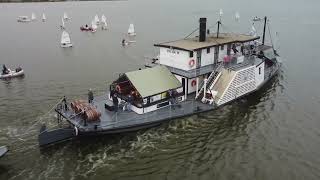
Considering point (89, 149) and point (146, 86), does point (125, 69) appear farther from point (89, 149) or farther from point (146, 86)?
point (89, 149)

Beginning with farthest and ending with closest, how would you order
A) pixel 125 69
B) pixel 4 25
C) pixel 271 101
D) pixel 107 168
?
pixel 4 25 → pixel 125 69 → pixel 271 101 → pixel 107 168

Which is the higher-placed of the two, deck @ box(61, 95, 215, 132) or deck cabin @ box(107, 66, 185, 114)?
deck cabin @ box(107, 66, 185, 114)

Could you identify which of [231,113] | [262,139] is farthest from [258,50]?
[262,139]

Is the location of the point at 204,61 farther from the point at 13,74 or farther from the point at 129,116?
the point at 13,74

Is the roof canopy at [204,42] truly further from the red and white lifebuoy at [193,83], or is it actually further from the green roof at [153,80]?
the red and white lifebuoy at [193,83]

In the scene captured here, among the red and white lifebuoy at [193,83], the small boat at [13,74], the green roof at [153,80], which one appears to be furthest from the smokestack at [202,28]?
the small boat at [13,74]

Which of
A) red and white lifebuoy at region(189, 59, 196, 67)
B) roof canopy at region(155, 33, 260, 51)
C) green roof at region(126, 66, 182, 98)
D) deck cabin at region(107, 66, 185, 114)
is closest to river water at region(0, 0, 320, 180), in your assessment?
deck cabin at region(107, 66, 185, 114)

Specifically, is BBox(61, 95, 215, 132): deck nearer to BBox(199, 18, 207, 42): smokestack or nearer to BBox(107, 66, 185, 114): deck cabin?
BBox(107, 66, 185, 114): deck cabin

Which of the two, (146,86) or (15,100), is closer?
(146,86)
